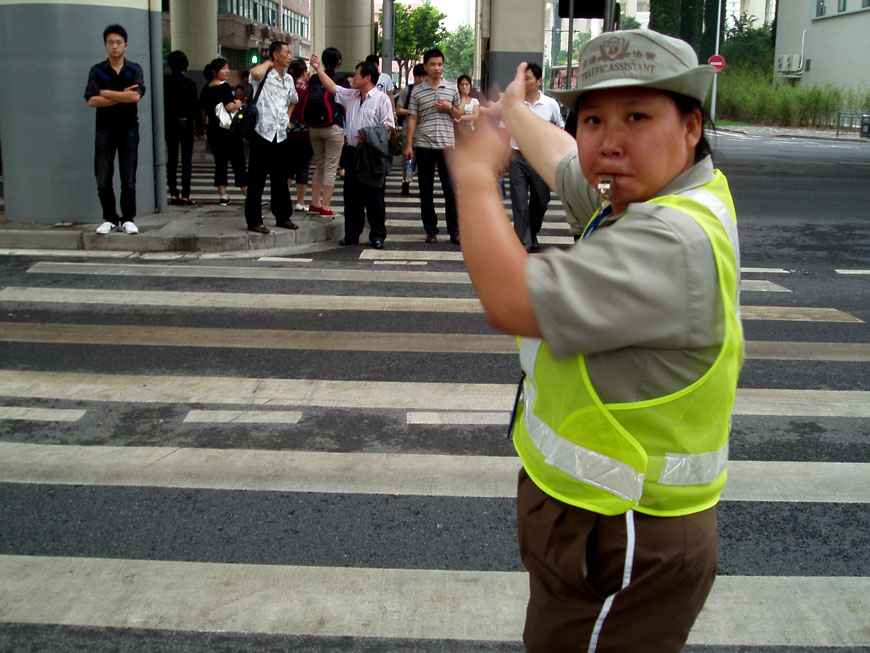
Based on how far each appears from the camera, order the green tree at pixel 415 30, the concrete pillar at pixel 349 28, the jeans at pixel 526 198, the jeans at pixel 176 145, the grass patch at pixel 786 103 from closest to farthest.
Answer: the jeans at pixel 526 198 < the jeans at pixel 176 145 < the concrete pillar at pixel 349 28 < the grass patch at pixel 786 103 < the green tree at pixel 415 30

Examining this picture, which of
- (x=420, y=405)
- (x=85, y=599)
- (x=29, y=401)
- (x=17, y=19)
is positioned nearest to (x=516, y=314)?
(x=85, y=599)

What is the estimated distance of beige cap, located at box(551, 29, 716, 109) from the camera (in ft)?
5.31

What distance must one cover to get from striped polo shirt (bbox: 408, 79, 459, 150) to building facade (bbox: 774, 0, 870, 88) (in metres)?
49.9

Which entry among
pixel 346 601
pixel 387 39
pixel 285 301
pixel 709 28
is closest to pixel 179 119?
pixel 285 301

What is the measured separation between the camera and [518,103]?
2240 mm

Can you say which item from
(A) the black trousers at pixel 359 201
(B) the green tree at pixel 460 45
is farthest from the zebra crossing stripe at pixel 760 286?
(B) the green tree at pixel 460 45

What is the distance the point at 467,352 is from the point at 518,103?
411 centimetres

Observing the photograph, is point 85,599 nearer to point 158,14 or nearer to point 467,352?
point 467,352

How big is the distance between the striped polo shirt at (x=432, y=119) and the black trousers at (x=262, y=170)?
1498 millimetres

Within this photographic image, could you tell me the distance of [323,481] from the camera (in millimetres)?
4227

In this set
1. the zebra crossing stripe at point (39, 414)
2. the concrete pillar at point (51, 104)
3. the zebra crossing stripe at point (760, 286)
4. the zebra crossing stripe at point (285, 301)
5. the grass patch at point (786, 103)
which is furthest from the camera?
the grass patch at point (786, 103)

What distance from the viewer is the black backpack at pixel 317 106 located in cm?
1056

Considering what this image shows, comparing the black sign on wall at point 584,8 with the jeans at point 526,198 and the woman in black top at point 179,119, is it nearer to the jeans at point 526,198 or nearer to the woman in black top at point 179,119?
the jeans at point 526,198

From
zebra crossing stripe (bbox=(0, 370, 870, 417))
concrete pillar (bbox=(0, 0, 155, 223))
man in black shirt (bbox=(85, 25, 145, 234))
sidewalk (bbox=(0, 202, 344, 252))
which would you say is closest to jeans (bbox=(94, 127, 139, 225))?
man in black shirt (bbox=(85, 25, 145, 234))
